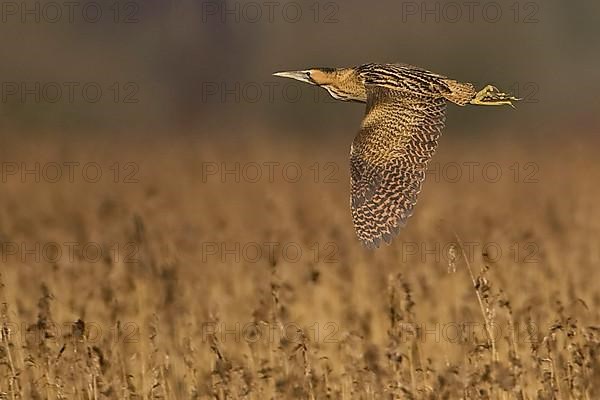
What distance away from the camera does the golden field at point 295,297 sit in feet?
18.8

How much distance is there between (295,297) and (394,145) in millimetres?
1648

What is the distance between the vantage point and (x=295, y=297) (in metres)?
8.30

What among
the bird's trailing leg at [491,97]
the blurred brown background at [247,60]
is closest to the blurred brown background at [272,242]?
the blurred brown background at [247,60]

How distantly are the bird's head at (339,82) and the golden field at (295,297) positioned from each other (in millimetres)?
896

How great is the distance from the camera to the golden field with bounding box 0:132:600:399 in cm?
572

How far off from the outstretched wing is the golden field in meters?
0.33

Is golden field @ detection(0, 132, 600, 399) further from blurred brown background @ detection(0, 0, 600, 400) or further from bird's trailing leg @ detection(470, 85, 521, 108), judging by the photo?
bird's trailing leg @ detection(470, 85, 521, 108)

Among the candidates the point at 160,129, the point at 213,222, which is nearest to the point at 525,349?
the point at 213,222

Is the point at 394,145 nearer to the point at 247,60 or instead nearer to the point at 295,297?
the point at 295,297

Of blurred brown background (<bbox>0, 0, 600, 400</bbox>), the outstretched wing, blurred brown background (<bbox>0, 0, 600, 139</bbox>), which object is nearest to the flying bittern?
the outstretched wing

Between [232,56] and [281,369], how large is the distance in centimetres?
3442

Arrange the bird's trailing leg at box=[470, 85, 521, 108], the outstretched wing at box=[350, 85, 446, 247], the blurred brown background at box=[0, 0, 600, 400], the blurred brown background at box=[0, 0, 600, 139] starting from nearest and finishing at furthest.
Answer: the blurred brown background at box=[0, 0, 600, 400], the outstretched wing at box=[350, 85, 446, 247], the bird's trailing leg at box=[470, 85, 521, 108], the blurred brown background at box=[0, 0, 600, 139]

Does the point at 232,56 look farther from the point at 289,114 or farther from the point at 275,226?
the point at 275,226

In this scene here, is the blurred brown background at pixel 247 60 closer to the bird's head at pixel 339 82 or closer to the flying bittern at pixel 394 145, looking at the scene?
the bird's head at pixel 339 82
